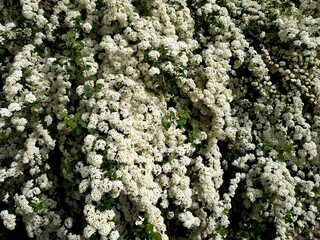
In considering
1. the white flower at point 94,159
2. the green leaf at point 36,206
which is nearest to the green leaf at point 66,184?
the green leaf at point 36,206

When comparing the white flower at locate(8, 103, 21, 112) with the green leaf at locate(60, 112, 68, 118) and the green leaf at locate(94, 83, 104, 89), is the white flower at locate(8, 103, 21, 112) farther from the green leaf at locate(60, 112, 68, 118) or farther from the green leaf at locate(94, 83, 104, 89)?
the green leaf at locate(94, 83, 104, 89)

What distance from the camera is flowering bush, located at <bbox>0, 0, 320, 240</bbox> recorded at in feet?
12.7

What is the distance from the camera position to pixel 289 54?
5129mm

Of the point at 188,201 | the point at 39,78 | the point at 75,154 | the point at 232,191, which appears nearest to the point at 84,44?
the point at 39,78

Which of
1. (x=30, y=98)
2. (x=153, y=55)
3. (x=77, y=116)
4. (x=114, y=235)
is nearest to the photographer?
(x=114, y=235)

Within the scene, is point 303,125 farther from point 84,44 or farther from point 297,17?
point 84,44

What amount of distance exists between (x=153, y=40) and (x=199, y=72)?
55 centimetres

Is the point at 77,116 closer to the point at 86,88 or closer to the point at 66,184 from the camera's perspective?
the point at 86,88

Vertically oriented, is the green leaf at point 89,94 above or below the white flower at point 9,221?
above

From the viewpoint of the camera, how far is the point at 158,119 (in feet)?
13.7

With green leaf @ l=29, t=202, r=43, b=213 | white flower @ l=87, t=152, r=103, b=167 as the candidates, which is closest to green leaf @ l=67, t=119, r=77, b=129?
white flower @ l=87, t=152, r=103, b=167

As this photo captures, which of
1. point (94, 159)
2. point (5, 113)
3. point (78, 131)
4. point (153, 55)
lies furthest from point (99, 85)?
point (5, 113)

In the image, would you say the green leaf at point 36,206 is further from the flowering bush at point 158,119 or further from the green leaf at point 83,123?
the green leaf at point 83,123

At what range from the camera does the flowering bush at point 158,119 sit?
3.88 metres
